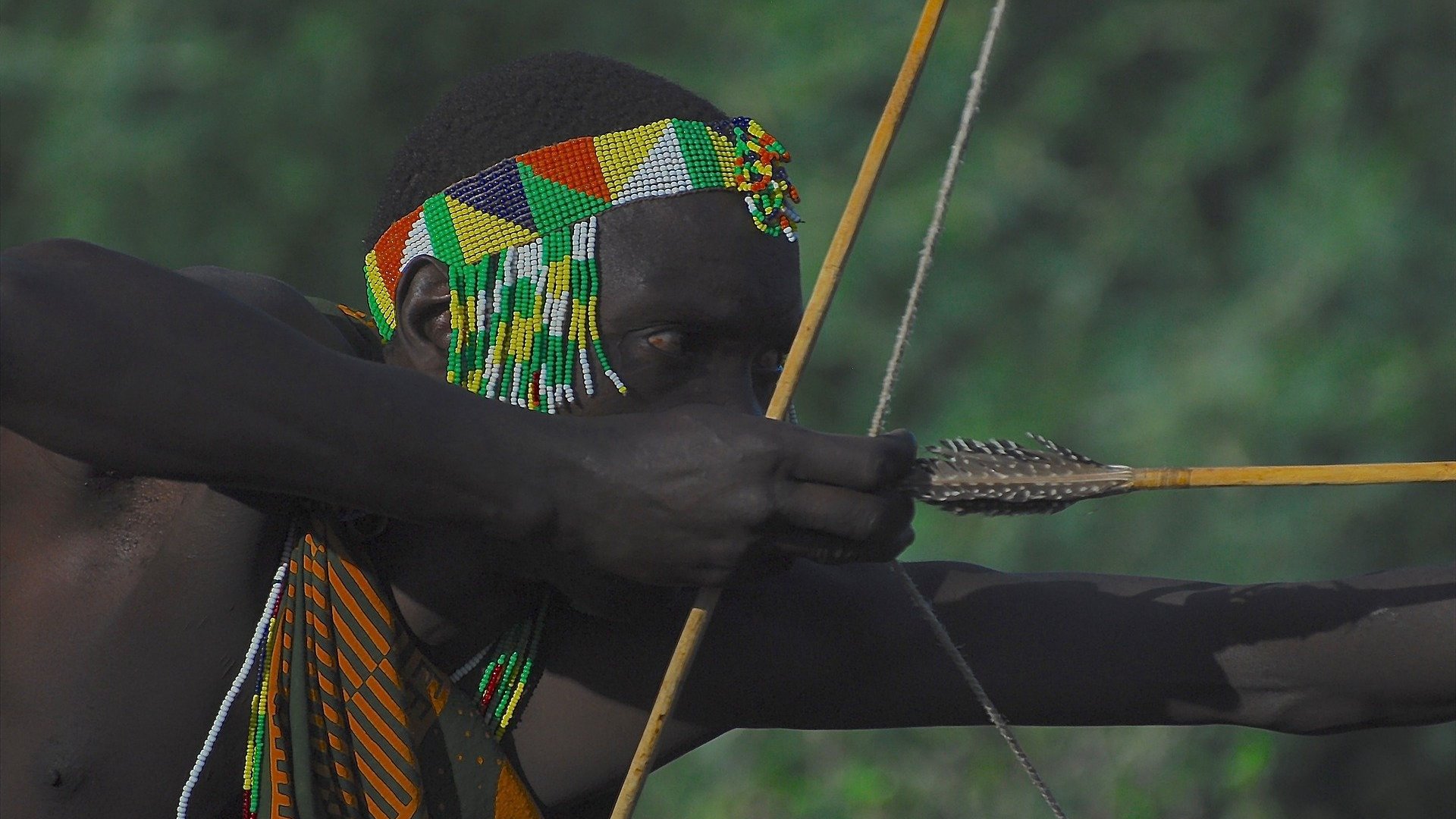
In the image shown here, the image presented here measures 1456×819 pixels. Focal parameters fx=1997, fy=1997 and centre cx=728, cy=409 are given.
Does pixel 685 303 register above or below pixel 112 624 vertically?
above

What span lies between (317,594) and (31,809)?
0.36 m

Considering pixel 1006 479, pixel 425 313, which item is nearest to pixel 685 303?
pixel 425 313

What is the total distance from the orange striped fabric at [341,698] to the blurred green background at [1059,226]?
243 cm

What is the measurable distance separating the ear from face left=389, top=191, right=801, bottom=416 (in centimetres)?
2

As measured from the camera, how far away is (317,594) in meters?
1.94

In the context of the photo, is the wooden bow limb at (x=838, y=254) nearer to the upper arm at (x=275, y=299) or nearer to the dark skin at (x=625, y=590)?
the dark skin at (x=625, y=590)

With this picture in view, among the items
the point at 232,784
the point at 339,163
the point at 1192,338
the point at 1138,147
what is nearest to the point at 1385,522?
the point at 1192,338

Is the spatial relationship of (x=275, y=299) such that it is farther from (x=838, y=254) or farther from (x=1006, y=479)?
(x=1006, y=479)

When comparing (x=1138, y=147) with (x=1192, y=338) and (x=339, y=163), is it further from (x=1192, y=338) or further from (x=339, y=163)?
(x=339, y=163)

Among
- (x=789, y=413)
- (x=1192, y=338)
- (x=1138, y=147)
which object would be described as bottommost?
(x=1192, y=338)

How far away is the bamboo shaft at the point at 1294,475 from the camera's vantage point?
1662 mm

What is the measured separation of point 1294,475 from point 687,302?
23.2 inches

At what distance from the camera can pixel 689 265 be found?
193 cm

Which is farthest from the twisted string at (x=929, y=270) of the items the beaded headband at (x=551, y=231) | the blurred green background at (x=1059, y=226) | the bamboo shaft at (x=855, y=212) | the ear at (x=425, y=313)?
the blurred green background at (x=1059, y=226)
